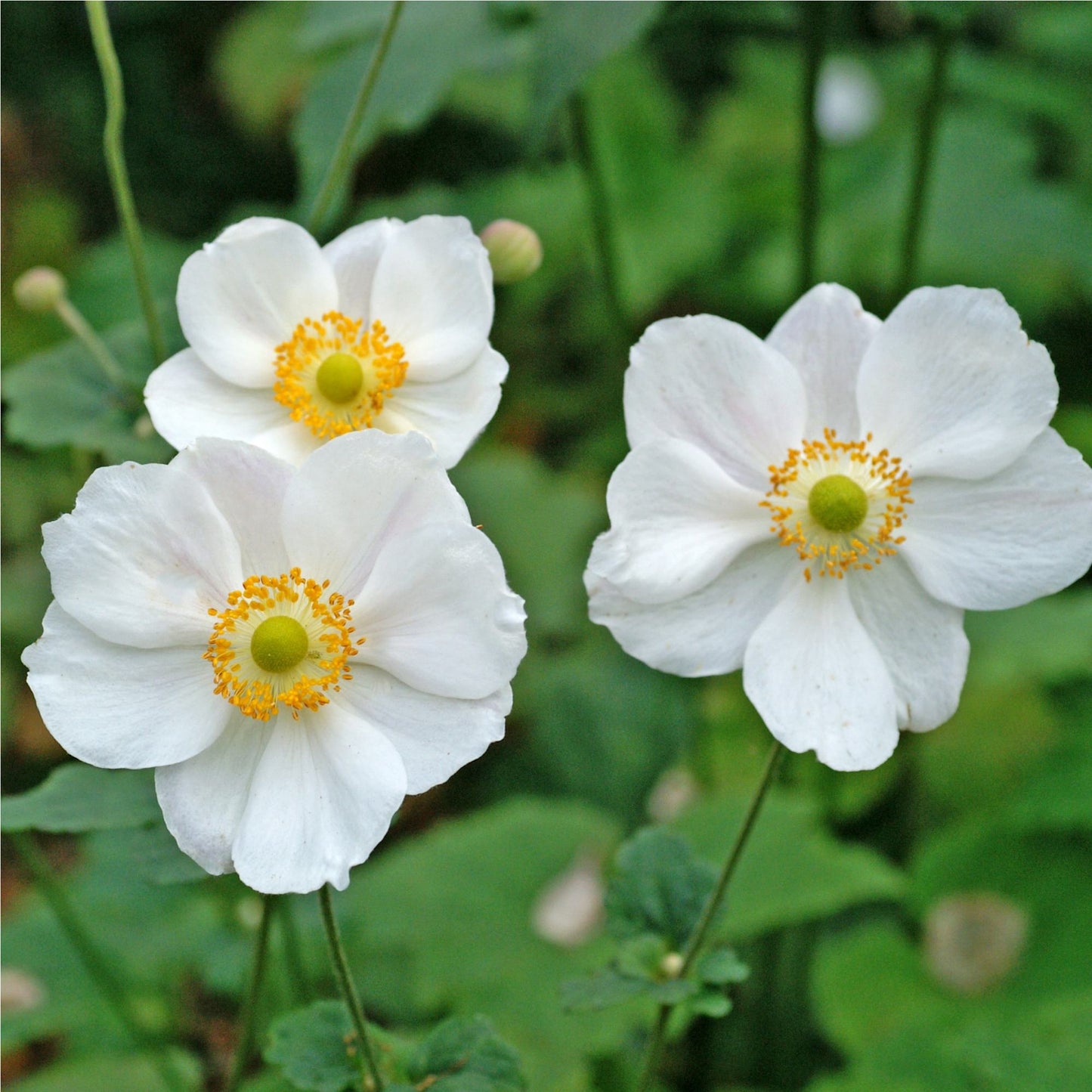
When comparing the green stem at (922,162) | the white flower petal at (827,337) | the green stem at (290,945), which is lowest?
the green stem at (290,945)

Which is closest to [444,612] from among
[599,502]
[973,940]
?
[973,940]

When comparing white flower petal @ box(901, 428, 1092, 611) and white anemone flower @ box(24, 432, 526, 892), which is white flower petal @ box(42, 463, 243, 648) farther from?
white flower petal @ box(901, 428, 1092, 611)

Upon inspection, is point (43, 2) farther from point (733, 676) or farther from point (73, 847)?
point (733, 676)

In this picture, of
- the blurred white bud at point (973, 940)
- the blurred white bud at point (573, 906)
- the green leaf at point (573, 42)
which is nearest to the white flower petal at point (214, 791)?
the green leaf at point (573, 42)

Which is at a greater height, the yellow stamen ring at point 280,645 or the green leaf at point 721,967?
the yellow stamen ring at point 280,645

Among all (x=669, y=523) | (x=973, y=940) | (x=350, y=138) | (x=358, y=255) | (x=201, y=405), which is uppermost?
(x=350, y=138)

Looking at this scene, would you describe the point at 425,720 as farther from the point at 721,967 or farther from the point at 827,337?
the point at 827,337

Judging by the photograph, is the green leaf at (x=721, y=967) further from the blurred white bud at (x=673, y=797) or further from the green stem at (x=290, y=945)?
the blurred white bud at (x=673, y=797)
